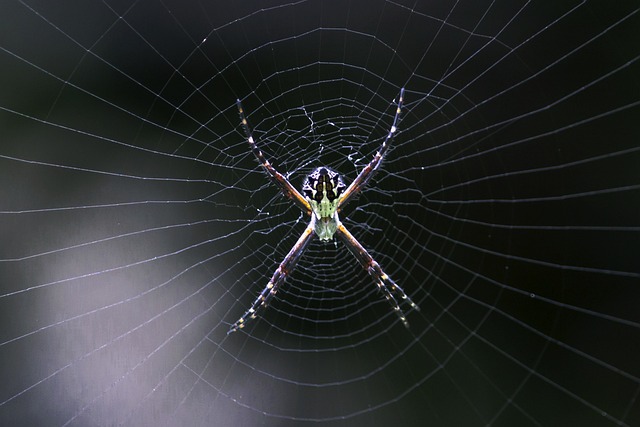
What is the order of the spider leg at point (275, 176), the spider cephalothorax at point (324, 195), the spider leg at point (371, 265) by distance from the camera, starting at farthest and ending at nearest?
the spider leg at point (371, 265) < the spider cephalothorax at point (324, 195) < the spider leg at point (275, 176)

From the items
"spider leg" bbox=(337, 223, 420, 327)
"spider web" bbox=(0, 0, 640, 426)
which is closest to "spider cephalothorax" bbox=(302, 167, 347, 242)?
"spider leg" bbox=(337, 223, 420, 327)

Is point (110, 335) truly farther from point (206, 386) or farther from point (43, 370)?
point (206, 386)

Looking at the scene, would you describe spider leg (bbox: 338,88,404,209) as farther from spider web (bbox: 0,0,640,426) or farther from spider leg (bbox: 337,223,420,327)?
spider web (bbox: 0,0,640,426)

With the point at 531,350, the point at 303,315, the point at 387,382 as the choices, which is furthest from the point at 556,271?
the point at 303,315

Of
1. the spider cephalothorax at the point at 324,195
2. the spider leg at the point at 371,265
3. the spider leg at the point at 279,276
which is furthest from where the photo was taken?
the spider leg at the point at 371,265

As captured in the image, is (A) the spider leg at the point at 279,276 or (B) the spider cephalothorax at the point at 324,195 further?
(A) the spider leg at the point at 279,276

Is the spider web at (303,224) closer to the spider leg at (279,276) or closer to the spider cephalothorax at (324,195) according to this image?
the spider leg at (279,276)

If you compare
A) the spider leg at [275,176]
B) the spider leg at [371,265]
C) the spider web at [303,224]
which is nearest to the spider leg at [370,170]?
the spider leg at [275,176]

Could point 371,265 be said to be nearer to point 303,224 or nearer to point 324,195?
point 324,195
